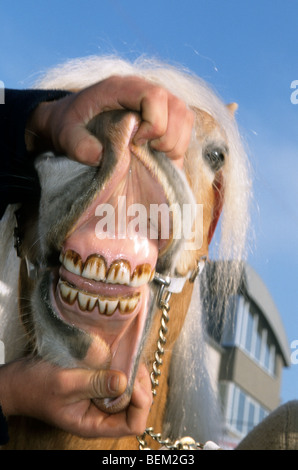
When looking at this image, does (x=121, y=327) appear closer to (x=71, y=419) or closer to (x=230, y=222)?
(x=71, y=419)

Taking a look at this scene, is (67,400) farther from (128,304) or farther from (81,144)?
(81,144)

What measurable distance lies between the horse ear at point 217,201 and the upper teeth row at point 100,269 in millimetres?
604

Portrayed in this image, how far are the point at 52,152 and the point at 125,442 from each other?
0.75 m

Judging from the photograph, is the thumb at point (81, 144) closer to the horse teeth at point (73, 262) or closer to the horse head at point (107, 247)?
the horse head at point (107, 247)

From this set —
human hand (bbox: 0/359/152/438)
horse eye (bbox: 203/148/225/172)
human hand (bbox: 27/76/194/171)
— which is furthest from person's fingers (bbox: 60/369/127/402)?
horse eye (bbox: 203/148/225/172)

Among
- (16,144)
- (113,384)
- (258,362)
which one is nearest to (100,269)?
(113,384)

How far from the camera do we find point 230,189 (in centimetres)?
156

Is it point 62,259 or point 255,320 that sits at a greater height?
point 255,320

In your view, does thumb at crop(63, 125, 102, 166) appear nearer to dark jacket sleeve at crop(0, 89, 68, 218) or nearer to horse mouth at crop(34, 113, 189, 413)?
horse mouth at crop(34, 113, 189, 413)

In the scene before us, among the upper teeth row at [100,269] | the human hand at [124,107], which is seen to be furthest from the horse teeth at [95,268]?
the human hand at [124,107]

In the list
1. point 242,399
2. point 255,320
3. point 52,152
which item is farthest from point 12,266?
point 242,399

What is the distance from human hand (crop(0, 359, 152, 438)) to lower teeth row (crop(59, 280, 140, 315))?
0.11 meters

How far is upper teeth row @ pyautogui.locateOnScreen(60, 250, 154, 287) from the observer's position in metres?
0.94

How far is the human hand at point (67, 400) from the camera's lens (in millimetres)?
1001
